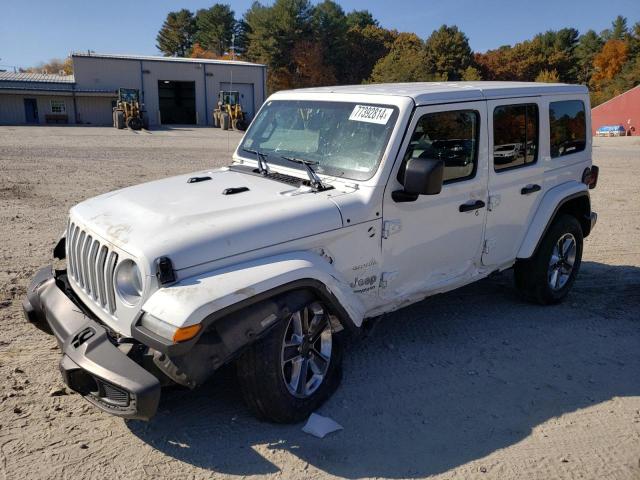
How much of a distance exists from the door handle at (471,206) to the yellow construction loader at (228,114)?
32370 mm

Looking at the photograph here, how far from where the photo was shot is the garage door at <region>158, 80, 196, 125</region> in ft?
143

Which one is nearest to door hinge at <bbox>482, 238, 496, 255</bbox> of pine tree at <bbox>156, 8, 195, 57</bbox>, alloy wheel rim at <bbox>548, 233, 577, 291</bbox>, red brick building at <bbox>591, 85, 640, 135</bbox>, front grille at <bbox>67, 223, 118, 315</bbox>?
alloy wheel rim at <bbox>548, 233, 577, 291</bbox>

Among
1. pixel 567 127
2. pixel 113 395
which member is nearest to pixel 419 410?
pixel 113 395

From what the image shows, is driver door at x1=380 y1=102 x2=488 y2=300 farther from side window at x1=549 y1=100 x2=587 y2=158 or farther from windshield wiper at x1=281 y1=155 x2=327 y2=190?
side window at x1=549 y1=100 x2=587 y2=158

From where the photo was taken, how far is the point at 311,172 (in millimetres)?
4000

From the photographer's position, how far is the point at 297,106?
4.68 metres

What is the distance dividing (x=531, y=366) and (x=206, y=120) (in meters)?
41.2

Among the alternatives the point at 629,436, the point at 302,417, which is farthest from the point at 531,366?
the point at 302,417

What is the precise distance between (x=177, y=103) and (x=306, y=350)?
145 ft

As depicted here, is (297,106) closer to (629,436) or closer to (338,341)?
(338,341)

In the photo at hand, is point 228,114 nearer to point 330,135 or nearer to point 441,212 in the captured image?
point 330,135

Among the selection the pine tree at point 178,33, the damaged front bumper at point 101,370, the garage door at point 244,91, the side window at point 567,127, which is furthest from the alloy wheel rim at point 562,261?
the pine tree at point 178,33

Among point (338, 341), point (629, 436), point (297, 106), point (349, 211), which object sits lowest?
point (629, 436)

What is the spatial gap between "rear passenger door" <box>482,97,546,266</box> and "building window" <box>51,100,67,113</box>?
132 ft
